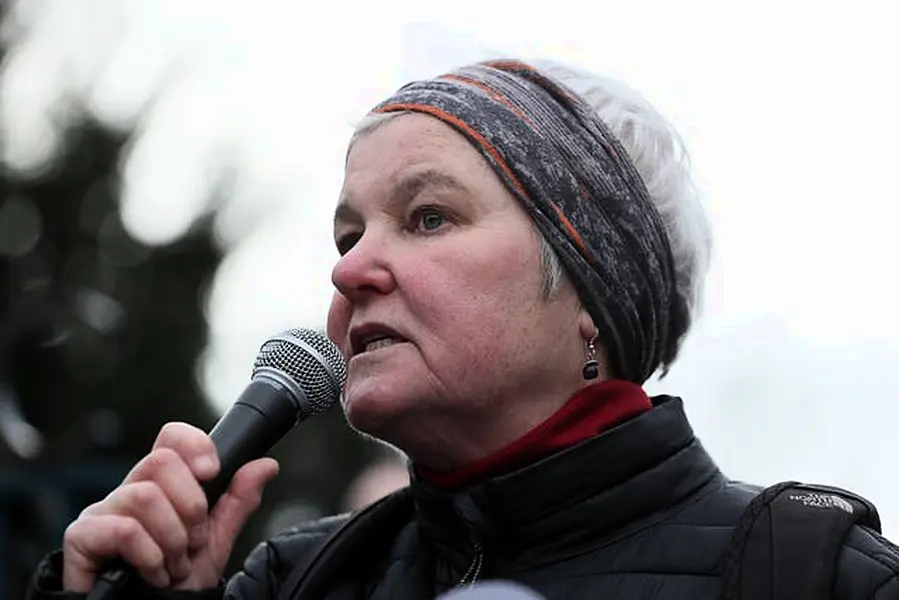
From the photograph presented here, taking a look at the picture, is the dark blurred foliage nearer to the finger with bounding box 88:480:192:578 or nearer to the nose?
the nose

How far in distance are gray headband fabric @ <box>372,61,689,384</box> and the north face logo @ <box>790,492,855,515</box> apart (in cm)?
52

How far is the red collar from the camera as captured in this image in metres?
2.76

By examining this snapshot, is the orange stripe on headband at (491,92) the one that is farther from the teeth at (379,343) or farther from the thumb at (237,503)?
the thumb at (237,503)

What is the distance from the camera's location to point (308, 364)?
278 cm

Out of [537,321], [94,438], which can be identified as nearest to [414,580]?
[537,321]

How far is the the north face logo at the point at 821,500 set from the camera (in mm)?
2494

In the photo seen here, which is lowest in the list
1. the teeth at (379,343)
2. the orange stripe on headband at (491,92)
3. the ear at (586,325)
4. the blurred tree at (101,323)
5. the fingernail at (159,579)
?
the blurred tree at (101,323)

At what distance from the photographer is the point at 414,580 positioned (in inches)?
113

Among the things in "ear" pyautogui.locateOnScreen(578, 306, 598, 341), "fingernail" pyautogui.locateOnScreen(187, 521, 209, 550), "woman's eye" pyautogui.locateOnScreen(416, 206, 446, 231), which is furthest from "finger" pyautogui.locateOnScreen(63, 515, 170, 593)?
"ear" pyautogui.locateOnScreen(578, 306, 598, 341)

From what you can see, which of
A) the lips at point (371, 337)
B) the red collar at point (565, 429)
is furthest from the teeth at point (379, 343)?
the red collar at point (565, 429)

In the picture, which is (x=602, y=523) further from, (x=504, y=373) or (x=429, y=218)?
(x=429, y=218)

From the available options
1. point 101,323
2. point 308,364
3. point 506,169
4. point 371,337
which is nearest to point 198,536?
point 308,364

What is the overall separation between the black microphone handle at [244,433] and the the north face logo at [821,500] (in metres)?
0.86

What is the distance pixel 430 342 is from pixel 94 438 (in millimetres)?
12570
